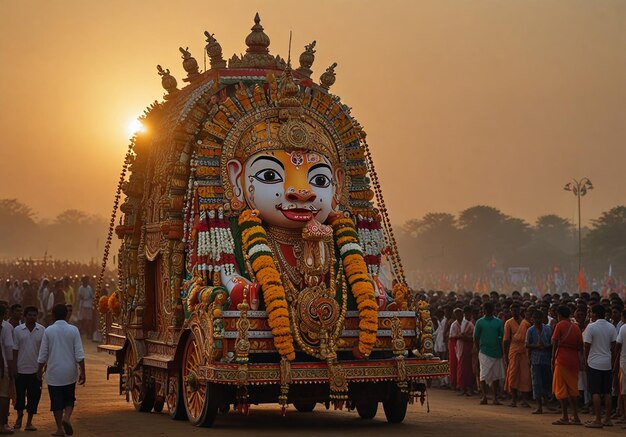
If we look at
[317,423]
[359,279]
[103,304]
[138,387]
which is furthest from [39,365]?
[103,304]

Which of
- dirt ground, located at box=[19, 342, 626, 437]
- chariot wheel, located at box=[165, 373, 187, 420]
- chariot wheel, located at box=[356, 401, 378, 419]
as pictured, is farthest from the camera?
chariot wheel, located at box=[356, 401, 378, 419]

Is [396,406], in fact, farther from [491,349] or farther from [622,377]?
[491,349]

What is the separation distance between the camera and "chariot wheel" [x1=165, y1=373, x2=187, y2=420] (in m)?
16.0

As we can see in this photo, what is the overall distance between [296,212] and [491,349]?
6.44 meters

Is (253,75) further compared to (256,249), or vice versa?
(253,75)

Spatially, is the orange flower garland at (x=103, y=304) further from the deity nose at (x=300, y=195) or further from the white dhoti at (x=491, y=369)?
the white dhoti at (x=491, y=369)

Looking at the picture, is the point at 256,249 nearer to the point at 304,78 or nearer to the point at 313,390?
the point at 313,390

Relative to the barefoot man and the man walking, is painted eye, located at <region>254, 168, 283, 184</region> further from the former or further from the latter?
the man walking

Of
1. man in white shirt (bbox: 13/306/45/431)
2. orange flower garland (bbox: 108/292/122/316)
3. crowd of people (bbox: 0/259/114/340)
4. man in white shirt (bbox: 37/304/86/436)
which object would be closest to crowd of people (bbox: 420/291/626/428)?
orange flower garland (bbox: 108/292/122/316)

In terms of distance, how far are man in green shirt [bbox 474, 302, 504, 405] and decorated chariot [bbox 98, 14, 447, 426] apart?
419cm

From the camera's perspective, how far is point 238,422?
1583cm

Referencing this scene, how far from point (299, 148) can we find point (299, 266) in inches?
61.6

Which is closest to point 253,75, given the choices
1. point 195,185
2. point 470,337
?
point 195,185

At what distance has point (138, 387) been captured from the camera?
58.7 feet
